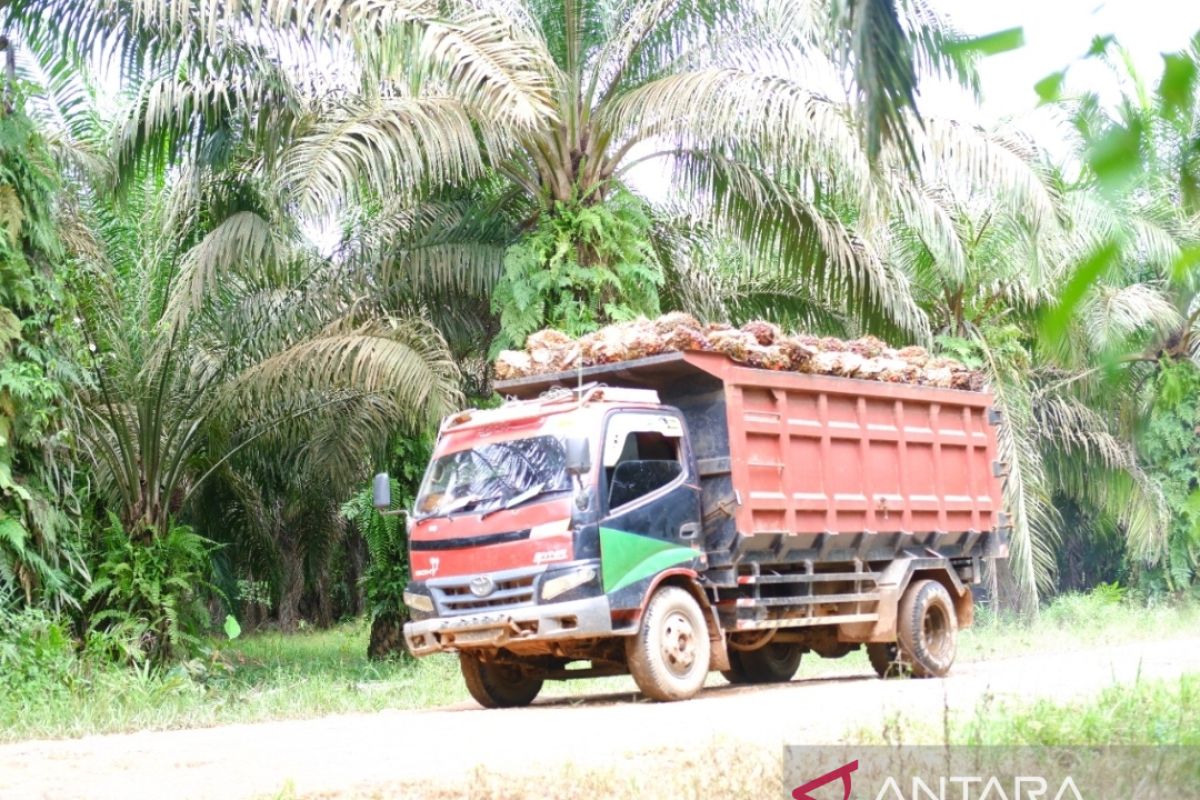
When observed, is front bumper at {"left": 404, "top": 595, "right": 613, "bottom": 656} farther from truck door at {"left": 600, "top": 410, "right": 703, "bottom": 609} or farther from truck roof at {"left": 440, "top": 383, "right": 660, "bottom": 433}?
truck roof at {"left": 440, "top": 383, "right": 660, "bottom": 433}

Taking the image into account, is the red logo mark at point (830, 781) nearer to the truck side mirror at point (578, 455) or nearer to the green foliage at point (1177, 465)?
the truck side mirror at point (578, 455)

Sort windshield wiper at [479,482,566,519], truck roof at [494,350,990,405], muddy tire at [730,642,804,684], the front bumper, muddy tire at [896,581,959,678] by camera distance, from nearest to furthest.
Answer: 1. the front bumper
2. windshield wiper at [479,482,566,519]
3. truck roof at [494,350,990,405]
4. muddy tire at [896,581,959,678]
5. muddy tire at [730,642,804,684]

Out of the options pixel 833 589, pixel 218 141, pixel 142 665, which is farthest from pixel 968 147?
pixel 142 665

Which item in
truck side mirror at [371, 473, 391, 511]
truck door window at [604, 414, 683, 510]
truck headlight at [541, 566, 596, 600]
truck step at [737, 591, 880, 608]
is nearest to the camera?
truck headlight at [541, 566, 596, 600]

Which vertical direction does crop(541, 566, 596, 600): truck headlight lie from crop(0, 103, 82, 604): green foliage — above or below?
below

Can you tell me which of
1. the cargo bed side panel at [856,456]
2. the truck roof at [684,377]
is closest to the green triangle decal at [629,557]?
the cargo bed side panel at [856,456]

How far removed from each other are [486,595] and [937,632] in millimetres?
4891

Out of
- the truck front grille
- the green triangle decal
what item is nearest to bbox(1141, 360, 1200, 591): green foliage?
the green triangle decal

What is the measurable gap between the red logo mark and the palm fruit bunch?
5594 mm

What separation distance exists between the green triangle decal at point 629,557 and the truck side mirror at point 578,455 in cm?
51

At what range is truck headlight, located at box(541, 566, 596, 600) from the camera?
1089cm

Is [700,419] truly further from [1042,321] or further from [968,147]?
[1042,321]

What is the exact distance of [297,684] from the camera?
14.8 m

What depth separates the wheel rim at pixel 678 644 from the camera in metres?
11.3
